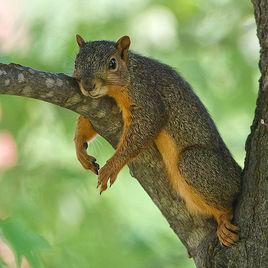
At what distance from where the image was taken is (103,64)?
2648 mm

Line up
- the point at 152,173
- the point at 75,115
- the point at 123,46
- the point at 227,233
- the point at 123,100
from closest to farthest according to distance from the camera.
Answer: the point at 227,233 < the point at 152,173 < the point at 123,100 < the point at 123,46 < the point at 75,115

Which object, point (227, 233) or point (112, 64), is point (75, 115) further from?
point (227, 233)

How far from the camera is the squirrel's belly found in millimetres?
2504

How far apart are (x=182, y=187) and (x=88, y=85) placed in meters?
0.47

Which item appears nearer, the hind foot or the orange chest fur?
the hind foot

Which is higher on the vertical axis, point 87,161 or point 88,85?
point 88,85

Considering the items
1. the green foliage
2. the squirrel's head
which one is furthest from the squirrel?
the green foliage

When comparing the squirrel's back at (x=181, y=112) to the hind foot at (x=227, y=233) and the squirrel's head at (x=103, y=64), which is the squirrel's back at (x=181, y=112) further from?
the hind foot at (x=227, y=233)

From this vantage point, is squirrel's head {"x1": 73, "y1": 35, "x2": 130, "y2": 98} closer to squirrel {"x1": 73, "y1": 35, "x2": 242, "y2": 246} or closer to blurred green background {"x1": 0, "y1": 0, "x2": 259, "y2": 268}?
squirrel {"x1": 73, "y1": 35, "x2": 242, "y2": 246}

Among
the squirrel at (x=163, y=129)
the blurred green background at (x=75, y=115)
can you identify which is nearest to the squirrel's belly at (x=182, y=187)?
the squirrel at (x=163, y=129)

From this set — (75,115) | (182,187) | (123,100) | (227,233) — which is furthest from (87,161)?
(75,115)

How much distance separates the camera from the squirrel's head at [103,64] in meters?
2.54

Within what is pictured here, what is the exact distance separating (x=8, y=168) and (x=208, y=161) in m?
1.48

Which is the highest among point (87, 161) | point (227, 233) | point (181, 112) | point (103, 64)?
point (103, 64)
